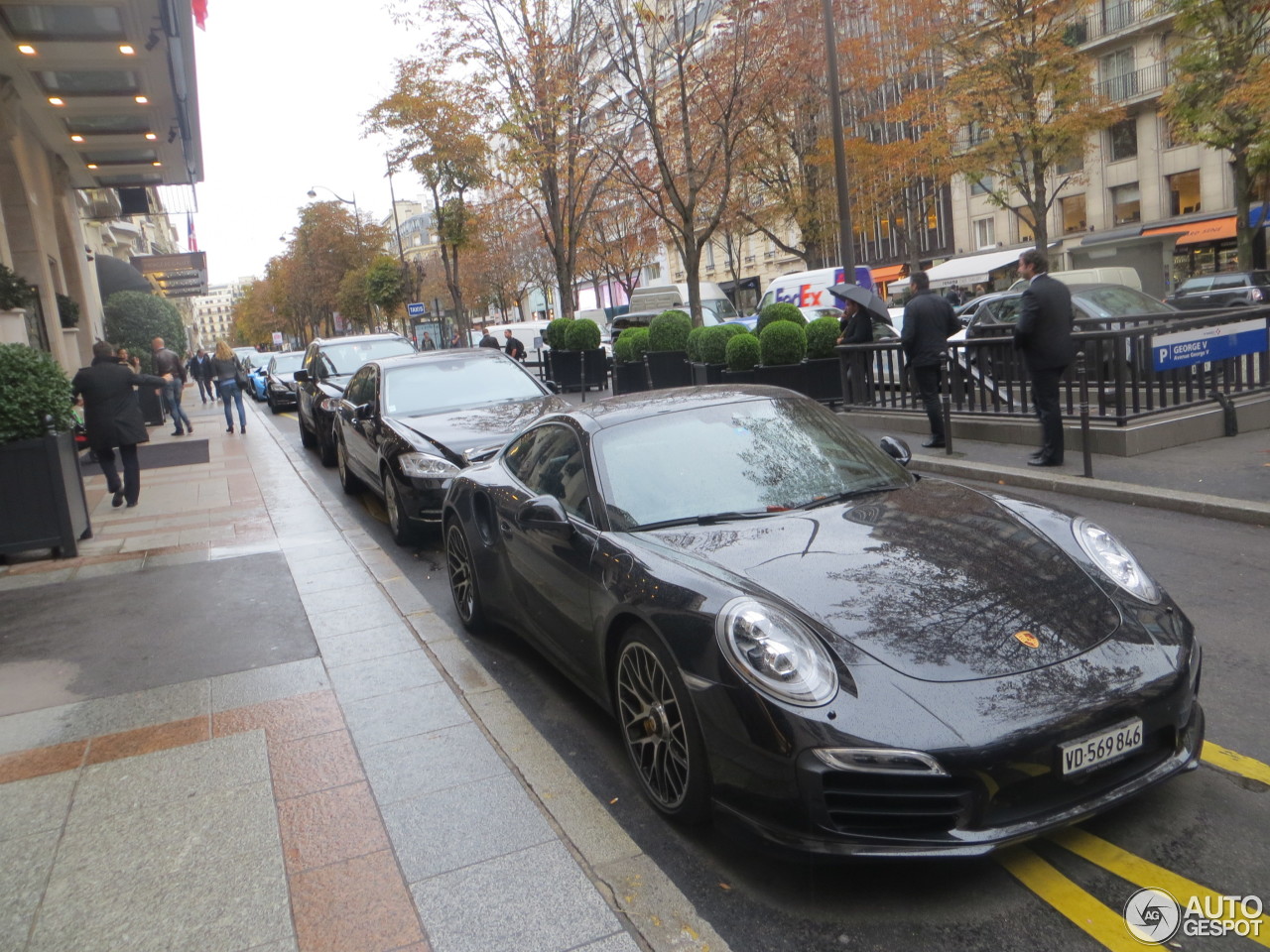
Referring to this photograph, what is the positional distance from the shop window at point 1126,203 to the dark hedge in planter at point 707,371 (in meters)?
29.9

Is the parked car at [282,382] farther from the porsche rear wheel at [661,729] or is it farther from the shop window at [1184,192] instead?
the shop window at [1184,192]

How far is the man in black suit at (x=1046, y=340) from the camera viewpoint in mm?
8930

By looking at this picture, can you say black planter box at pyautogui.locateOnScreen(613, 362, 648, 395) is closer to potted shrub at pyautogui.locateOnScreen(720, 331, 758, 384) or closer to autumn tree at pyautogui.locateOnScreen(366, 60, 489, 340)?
potted shrub at pyautogui.locateOnScreen(720, 331, 758, 384)

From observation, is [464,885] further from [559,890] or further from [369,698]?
[369,698]

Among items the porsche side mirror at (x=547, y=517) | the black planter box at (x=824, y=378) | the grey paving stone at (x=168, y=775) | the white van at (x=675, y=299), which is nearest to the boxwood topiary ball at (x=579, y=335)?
the white van at (x=675, y=299)

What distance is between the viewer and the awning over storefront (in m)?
35.0

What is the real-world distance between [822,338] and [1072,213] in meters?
32.4

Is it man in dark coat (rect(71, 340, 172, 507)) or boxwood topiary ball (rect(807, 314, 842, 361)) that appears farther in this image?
boxwood topiary ball (rect(807, 314, 842, 361))

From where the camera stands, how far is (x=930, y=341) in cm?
1061

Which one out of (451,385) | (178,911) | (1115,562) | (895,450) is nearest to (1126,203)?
(451,385)

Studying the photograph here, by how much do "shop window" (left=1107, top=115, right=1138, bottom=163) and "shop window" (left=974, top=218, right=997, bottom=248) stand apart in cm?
629

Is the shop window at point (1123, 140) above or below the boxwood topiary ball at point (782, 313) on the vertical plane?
above

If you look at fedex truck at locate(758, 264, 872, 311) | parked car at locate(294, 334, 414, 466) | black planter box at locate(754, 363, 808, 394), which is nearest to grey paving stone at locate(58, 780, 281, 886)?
parked car at locate(294, 334, 414, 466)

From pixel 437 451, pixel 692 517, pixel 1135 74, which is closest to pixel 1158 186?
pixel 1135 74
